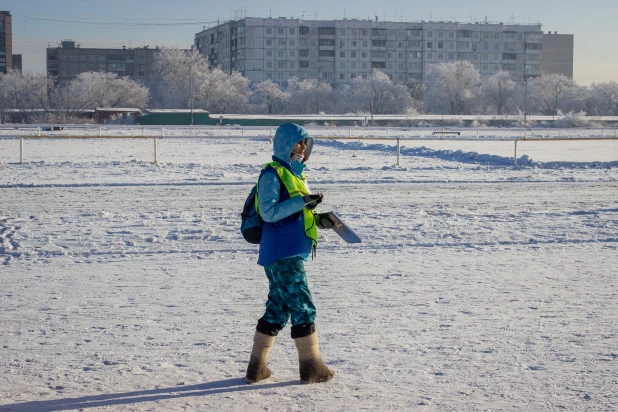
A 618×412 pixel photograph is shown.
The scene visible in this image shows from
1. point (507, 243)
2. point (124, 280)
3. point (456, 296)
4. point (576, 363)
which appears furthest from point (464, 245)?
point (576, 363)

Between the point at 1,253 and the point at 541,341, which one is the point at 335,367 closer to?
the point at 541,341

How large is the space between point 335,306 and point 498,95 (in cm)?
12375

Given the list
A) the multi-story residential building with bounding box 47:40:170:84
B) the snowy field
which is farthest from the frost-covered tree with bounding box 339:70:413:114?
the snowy field

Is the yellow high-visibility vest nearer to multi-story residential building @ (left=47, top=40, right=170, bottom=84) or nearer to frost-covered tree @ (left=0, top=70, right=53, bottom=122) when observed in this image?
frost-covered tree @ (left=0, top=70, right=53, bottom=122)

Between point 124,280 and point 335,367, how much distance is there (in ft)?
13.0

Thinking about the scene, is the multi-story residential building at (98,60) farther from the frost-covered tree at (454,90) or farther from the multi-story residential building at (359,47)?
the frost-covered tree at (454,90)

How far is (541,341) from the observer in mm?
6652

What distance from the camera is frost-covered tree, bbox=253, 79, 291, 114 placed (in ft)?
400

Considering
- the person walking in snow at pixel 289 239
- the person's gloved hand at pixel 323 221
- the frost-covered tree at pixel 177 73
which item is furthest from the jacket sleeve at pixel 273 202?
the frost-covered tree at pixel 177 73

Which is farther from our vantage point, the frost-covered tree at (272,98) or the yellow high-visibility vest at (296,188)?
the frost-covered tree at (272,98)

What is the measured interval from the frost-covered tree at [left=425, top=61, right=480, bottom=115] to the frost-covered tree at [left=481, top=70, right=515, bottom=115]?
1564mm

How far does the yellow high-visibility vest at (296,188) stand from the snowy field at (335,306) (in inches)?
40.7

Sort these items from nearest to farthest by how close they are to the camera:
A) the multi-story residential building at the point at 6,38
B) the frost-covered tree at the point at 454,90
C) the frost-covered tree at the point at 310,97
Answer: the frost-covered tree at the point at 454,90, the frost-covered tree at the point at 310,97, the multi-story residential building at the point at 6,38

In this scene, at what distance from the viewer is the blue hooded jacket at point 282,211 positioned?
525 cm
